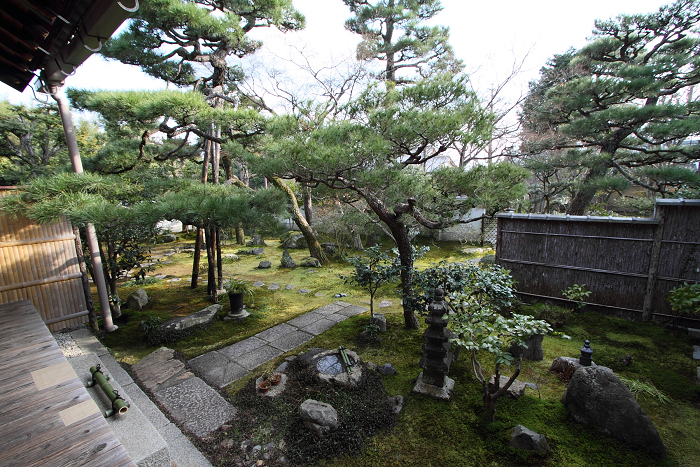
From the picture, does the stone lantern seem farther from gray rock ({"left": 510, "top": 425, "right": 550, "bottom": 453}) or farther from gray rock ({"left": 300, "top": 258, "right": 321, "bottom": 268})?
gray rock ({"left": 300, "top": 258, "right": 321, "bottom": 268})

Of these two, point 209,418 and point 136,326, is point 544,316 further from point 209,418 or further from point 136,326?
point 136,326

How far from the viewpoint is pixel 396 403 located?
2.83 metres

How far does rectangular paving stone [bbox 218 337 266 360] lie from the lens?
3914 mm

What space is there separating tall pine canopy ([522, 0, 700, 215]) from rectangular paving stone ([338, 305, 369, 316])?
6036 millimetres

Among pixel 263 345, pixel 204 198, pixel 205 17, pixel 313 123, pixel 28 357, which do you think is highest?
pixel 205 17

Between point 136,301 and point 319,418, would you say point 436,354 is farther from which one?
point 136,301

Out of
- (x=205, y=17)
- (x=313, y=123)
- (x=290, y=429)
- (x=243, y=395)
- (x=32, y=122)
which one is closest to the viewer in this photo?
(x=290, y=429)

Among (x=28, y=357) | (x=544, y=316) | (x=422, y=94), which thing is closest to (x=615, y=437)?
(x=544, y=316)

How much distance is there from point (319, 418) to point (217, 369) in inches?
67.0

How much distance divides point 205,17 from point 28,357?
4819mm

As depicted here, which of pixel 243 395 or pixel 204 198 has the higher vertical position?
pixel 204 198

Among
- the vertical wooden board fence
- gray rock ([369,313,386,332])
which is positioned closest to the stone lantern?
gray rock ([369,313,386,332])

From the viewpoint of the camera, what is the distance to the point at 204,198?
13.5ft

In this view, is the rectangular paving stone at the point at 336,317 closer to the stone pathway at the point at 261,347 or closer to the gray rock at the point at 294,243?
the stone pathway at the point at 261,347
